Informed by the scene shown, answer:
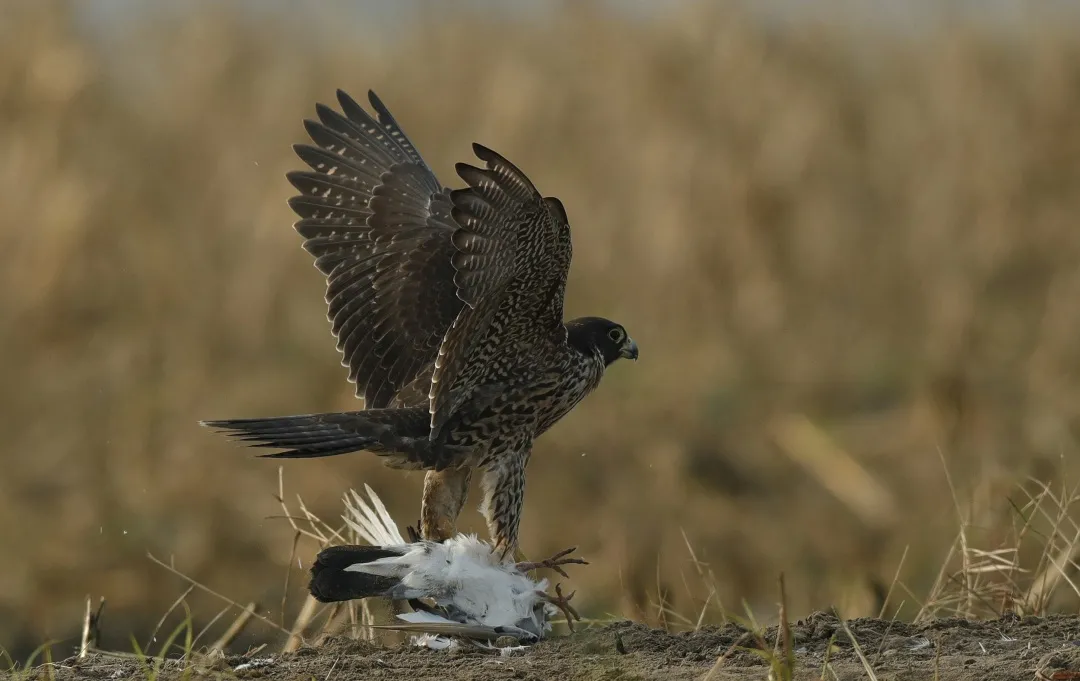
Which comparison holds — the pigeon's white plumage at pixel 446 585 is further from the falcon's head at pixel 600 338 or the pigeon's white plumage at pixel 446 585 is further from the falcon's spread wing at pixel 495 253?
the falcon's head at pixel 600 338

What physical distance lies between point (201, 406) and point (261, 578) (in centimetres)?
113

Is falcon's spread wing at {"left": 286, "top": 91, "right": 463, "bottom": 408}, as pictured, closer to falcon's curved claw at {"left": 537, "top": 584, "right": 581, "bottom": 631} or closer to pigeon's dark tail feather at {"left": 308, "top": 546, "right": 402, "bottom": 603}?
pigeon's dark tail feather at {"left": 308, "top": 546, "right": 402, "bottom": 603}

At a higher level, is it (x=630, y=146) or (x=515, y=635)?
(x=630, y=146)

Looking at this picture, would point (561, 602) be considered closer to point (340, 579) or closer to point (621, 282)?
point (340, 579)

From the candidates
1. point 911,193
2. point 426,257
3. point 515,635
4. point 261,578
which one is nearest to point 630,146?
point 911,193

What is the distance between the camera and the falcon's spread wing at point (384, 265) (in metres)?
5.10

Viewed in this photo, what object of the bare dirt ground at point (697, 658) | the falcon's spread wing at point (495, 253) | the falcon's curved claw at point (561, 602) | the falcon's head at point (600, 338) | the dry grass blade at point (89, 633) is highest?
the falcon's spread wing at point (495, 253)

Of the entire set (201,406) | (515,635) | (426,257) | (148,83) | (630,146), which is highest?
(148,83)

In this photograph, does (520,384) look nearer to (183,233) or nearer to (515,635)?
(515,635)

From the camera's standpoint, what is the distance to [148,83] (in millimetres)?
10125

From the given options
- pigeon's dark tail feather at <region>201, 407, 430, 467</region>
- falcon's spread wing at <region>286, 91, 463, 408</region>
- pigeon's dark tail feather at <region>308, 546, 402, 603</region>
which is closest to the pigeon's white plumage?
pigeon's dark tail feather at <region>308, 546, 402, 603</region>

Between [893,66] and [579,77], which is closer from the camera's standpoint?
[579,77]

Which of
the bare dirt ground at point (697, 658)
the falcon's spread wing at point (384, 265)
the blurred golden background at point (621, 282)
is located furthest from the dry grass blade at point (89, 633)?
the blurred golden background at point (621, 282)

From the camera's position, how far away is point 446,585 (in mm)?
4043
